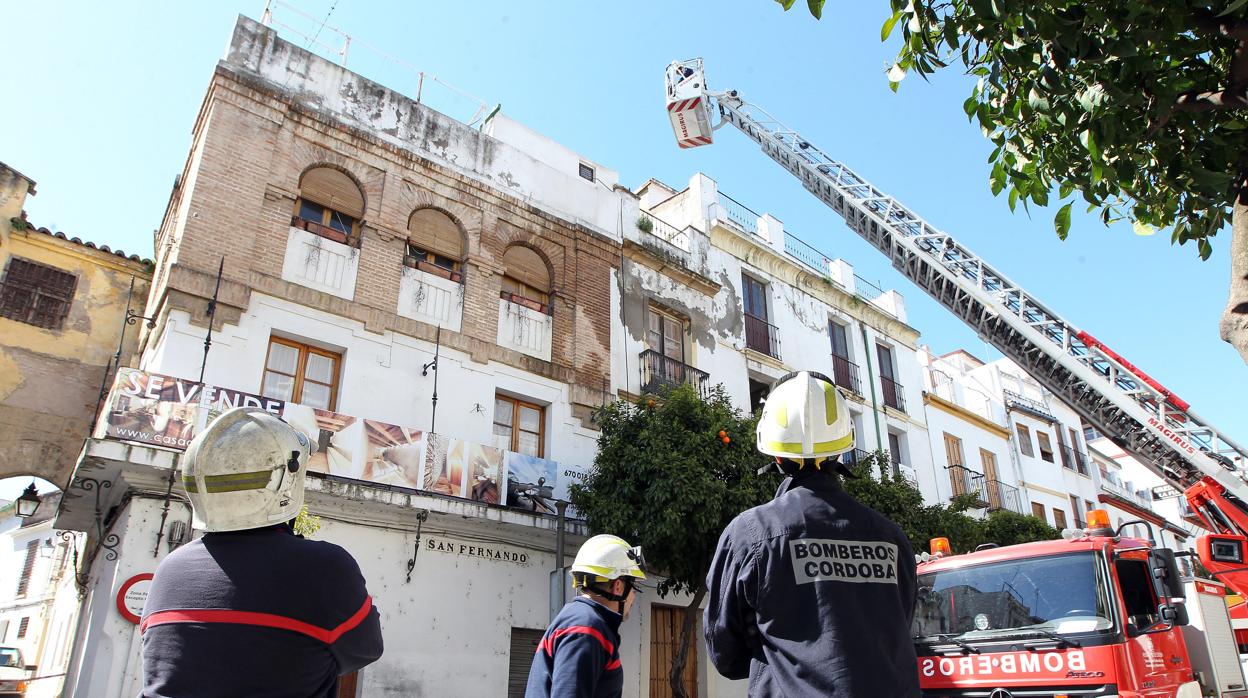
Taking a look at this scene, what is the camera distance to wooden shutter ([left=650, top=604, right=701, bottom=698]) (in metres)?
13.9

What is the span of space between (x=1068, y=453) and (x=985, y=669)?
2721 centimetres

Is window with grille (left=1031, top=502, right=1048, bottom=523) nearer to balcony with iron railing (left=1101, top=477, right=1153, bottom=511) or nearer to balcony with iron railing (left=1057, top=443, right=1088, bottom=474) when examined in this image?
balcony with iron railing (left=1057, top=443, right=1088, bottom=474)

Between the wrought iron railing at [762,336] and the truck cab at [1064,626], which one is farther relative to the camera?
the wrought iron railing at [762,336]

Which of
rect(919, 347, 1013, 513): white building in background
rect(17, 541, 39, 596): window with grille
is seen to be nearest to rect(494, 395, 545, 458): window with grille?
rect(919, 347, 1013, 513): white building in background

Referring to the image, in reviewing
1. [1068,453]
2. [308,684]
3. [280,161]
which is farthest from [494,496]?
[1068,453]

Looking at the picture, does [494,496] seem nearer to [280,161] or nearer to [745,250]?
[280,161]

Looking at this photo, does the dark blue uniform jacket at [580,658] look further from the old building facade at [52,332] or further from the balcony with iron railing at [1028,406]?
the balcony with iron railing at [1028,406]

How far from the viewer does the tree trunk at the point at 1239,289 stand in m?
4.03

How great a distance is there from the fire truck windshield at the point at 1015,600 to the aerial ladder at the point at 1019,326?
5.62m

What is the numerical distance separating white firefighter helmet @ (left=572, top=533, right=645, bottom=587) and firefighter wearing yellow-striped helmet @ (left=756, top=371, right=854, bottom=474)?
1.62 m

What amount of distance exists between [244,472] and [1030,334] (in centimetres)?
1498

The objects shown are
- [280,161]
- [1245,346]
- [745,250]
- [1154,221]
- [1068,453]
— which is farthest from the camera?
[1068,453]

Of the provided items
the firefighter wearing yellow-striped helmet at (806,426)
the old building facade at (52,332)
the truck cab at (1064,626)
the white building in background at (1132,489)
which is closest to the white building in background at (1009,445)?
the white building in background at (1132,489)

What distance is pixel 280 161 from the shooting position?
13.0 metres
